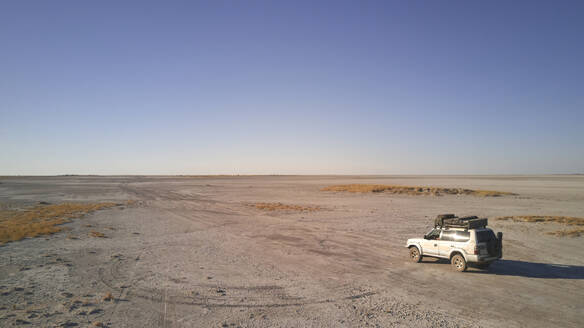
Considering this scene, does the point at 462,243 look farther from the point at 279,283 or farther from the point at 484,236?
the point at 279,283

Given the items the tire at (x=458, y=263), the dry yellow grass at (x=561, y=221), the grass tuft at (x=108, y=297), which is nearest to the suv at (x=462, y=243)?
the tire at (x=458, y=263)

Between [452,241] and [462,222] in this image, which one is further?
[452,241]

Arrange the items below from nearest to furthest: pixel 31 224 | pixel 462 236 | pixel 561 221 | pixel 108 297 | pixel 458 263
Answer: pixel 108 297 → pixel 462 236 → pixel 458 263 → pixel 31 224 → pixel 561 221

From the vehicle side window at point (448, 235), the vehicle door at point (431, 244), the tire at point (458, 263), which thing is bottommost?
the tire at point (458, 263)

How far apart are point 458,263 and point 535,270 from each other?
139 inches

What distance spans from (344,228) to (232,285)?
14856mm

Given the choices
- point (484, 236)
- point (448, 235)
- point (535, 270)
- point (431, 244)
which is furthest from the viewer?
point (431, 244)

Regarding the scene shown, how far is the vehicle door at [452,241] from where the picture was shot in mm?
13398

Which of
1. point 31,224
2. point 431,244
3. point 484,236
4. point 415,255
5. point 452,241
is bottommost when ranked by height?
point 31,224

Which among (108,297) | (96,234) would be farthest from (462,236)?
(96,234)

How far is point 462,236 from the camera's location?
1354 centimetres

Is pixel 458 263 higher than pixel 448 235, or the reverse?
pixel 448 235

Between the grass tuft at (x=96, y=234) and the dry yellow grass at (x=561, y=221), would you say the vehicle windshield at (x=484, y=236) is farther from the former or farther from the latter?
the grass tuft at (x=96, y=234)

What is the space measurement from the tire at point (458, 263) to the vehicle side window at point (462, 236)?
72 centimetres
